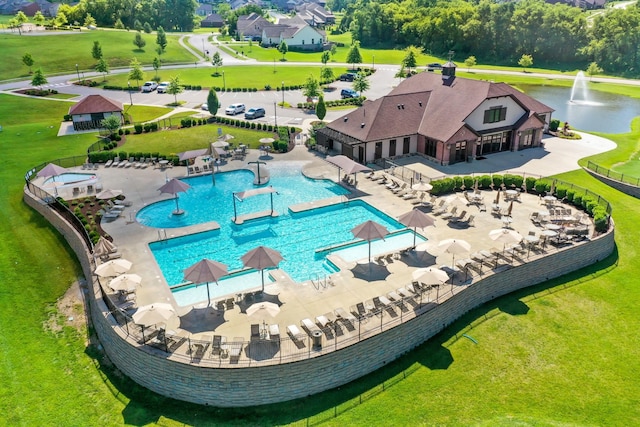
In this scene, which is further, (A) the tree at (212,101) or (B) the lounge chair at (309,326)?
(A) the tree at (212,101)

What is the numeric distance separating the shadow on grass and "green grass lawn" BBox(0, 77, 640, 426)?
5 centimetres

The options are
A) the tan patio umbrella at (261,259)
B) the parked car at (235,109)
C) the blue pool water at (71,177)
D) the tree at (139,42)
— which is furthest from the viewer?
the tree at (139,42)

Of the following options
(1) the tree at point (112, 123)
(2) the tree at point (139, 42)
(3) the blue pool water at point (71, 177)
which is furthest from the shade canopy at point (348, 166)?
(2) the tree at point (139, 42)

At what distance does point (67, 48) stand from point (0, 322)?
9580 centimetres

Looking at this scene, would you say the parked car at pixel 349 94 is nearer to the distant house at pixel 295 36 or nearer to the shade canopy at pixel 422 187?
the shade canopy at pixel 422 187

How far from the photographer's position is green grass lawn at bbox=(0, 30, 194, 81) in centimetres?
9307

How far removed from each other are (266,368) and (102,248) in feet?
47.6

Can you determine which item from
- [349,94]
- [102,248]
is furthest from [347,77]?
[102,248]

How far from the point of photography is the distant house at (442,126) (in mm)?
45281

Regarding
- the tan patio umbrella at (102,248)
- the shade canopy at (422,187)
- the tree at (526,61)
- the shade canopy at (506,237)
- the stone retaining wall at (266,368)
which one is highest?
the tree at (526,61)

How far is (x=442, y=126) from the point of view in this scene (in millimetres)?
46031

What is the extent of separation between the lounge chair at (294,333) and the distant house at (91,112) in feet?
156

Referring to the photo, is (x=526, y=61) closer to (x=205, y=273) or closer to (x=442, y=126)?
(x=442, y=126)

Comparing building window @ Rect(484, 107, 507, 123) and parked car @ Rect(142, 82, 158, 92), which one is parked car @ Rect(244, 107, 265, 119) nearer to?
parked car @ Rect(142, 82, 158, 92)
